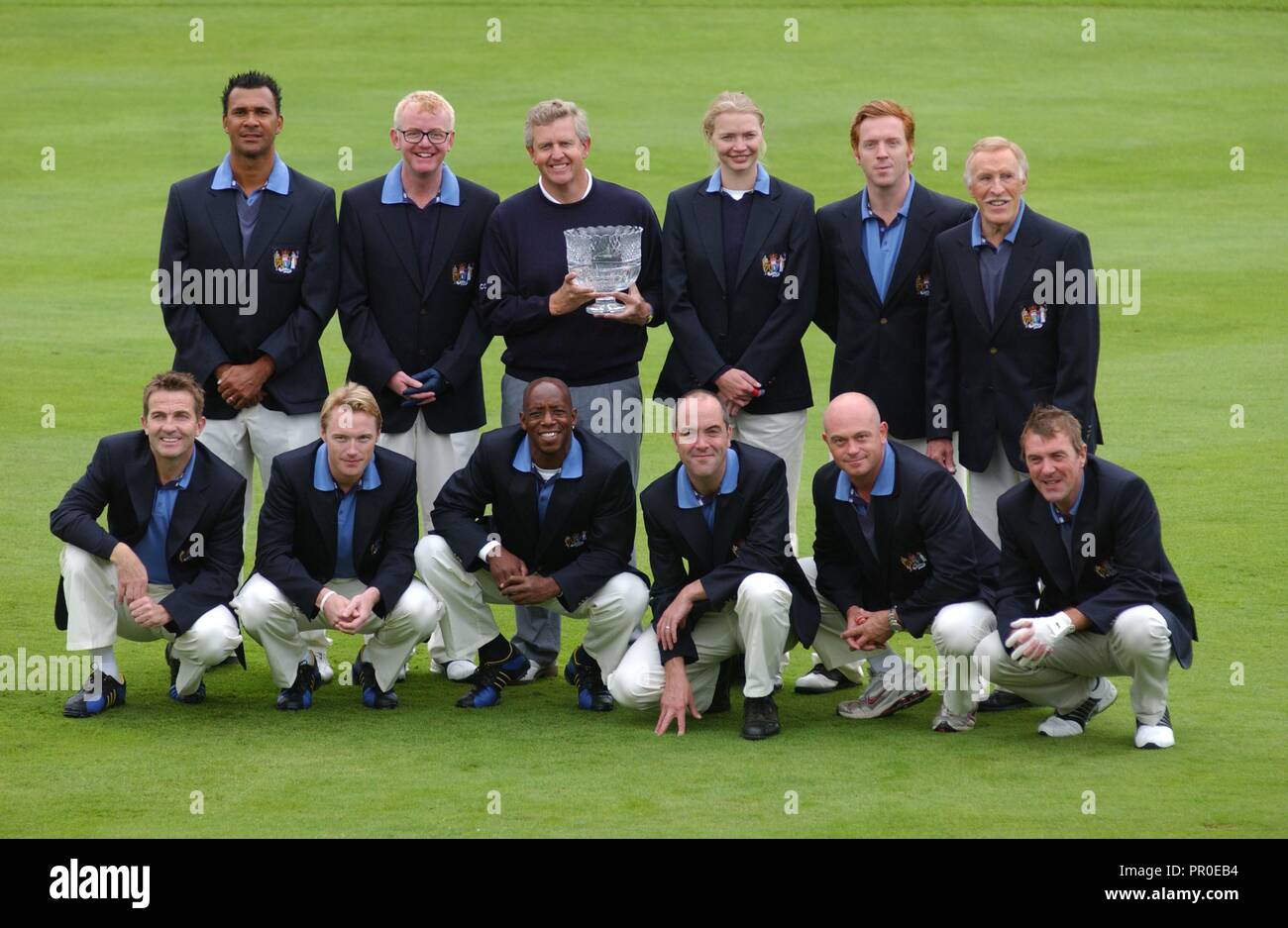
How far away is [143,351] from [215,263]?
301 inches

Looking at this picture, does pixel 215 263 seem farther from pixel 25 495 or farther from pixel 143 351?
pixel 143 351

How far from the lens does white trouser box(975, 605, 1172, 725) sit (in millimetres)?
7492

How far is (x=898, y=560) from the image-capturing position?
8070 millimetres

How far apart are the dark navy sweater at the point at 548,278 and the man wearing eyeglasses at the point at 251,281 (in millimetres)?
798

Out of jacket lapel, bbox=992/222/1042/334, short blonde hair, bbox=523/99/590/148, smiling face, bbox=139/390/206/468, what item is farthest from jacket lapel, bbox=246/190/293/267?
jacket lapel, bbox=992/222/1042/334

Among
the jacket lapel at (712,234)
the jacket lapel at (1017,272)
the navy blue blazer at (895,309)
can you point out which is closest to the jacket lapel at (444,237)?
the jacket lapel at (712,234)

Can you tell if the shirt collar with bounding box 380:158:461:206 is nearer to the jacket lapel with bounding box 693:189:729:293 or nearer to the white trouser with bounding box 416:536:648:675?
the jacket lapel with bounding box 693:189:729:293

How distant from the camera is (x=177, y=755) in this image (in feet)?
24.8

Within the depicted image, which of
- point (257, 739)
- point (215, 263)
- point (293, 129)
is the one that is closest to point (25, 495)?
point (215, 263)

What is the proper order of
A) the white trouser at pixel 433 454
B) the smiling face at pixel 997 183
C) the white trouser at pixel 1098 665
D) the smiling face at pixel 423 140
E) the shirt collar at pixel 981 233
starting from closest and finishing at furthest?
the white trouser at pixel 1098 665 < the smiling face at pixel 997 183 < the shirt collar at pixel 981 233 < the smiling face at pixel 423 140 < the white trouser at pixel 433 454

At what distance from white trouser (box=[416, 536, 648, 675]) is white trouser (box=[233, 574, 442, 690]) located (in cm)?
10

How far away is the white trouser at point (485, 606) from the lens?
832cm

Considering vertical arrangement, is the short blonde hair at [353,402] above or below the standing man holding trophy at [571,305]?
below

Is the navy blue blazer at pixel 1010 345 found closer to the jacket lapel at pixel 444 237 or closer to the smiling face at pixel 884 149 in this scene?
the smiling face at pixel 884 149
